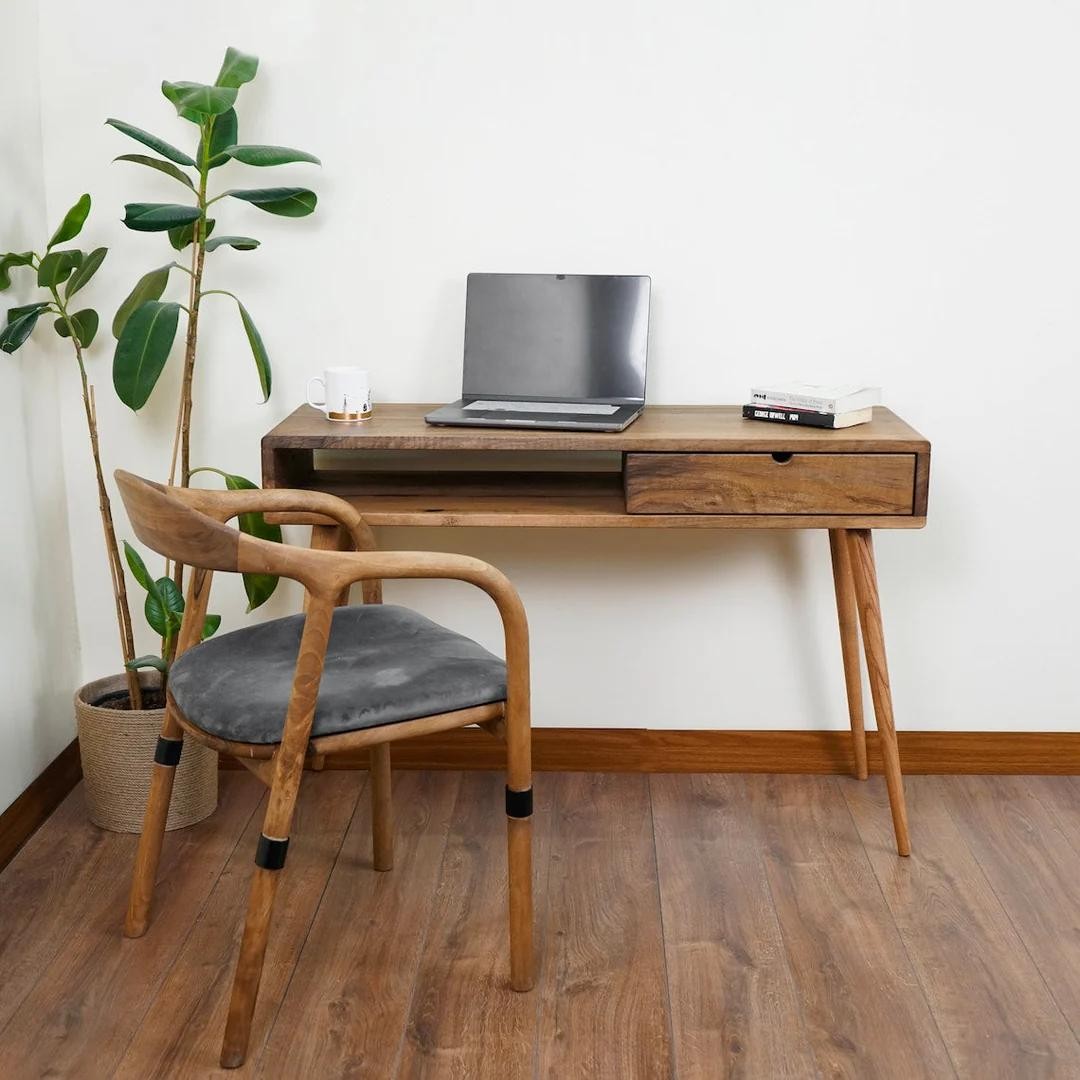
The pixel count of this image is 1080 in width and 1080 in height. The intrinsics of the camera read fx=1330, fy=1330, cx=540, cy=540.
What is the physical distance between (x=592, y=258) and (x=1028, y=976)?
1439mm

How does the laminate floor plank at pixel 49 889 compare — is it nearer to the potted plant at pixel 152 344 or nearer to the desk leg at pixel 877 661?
the potted plant at pixel 152 344

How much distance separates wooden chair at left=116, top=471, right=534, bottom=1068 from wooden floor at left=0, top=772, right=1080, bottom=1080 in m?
0.12

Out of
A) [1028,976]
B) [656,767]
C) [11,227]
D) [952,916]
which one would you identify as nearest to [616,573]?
[656,767]

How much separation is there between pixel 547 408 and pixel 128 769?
3.25ft

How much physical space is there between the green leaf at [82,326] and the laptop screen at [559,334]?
→ 681mm

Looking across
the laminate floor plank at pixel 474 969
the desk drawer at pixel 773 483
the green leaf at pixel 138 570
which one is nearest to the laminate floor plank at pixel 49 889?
the green leaf at pixel 138 570

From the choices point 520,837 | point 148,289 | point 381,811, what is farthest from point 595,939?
point 148,289

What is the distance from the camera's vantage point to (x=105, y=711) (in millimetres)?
2369

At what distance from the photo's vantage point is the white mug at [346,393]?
92.4 inches

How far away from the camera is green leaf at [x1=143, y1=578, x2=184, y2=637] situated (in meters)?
2.35

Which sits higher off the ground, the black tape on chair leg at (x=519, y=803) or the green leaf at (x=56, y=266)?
the green leaf at (x=56, y=266)

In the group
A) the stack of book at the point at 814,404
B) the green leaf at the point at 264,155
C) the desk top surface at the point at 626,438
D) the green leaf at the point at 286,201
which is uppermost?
the green leaf at the point at 264,155

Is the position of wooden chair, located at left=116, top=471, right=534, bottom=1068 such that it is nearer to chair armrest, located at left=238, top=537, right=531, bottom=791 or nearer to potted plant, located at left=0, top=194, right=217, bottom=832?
chair armrest, located at left=238, top=537, right=531, bottom=791

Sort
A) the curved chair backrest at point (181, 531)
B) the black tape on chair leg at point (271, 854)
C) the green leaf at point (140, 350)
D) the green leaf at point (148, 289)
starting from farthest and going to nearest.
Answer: the green leaf at point (148, 289), the green leaf at point (140, 350), the black tape on chair leg at point (271, 854), the curved chair backrest at point (181, 531)
